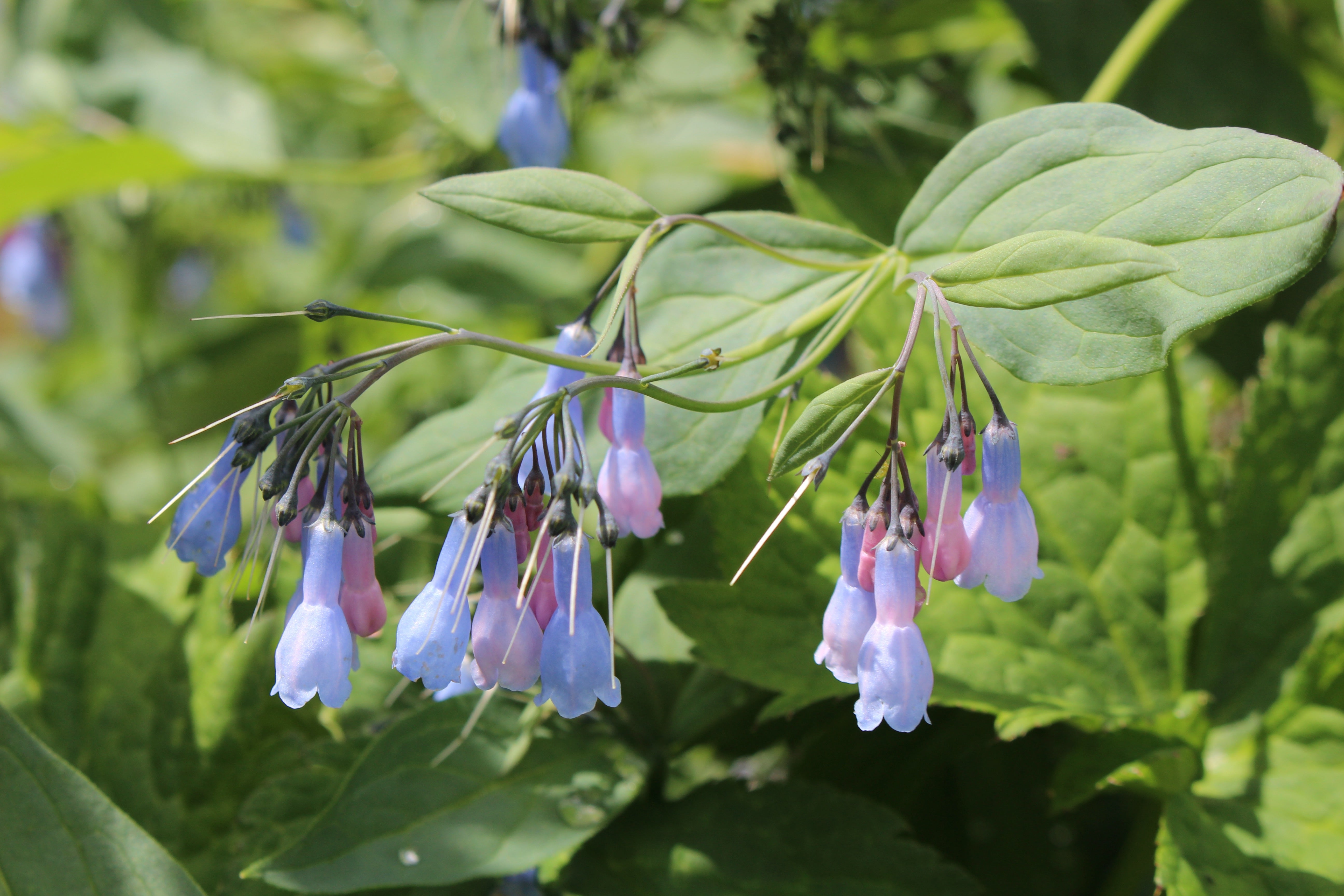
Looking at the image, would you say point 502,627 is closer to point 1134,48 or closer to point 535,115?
point 535,115

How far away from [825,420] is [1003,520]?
0.16 m

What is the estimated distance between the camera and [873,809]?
3.29ft

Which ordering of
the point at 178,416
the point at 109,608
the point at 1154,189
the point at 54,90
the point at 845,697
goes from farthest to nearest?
the point at 178,416, the point at 54,90, the point at 109,608, the point at 845,697, the point at 1154,189

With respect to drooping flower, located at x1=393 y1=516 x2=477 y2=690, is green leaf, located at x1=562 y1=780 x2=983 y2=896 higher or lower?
lower

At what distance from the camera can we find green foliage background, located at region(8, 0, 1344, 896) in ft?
3.07

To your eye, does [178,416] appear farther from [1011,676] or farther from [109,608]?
[1011,676]

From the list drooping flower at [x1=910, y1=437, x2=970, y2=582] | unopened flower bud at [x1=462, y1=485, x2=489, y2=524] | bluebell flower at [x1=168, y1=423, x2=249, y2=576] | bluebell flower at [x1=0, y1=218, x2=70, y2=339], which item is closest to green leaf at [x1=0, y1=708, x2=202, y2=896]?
bluebell flower at [x1=168, y1=423, x2=249, y2=576]

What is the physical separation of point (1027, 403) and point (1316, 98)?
915mm

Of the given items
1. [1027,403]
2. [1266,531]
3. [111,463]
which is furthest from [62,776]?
[111,463]

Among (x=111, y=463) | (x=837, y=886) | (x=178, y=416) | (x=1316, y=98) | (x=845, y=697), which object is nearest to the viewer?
(x=837, y=886)

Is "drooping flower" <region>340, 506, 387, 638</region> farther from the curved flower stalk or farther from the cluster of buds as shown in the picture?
the cluster of buds

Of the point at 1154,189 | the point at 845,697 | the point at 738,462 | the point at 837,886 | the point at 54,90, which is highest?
the point at 54,90

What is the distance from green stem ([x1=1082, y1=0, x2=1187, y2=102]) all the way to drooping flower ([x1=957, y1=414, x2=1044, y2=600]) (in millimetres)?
705

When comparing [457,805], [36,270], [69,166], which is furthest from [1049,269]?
[36,270]
